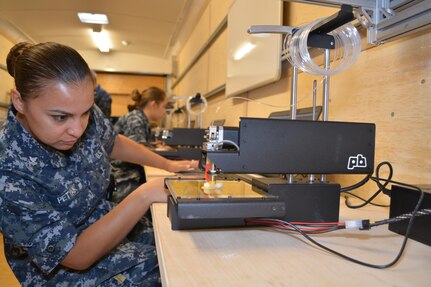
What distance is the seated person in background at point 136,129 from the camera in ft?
7.09

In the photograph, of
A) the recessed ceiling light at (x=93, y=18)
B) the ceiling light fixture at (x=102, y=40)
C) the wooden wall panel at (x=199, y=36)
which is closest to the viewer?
the wooden wall panel at (x=199, y=36)

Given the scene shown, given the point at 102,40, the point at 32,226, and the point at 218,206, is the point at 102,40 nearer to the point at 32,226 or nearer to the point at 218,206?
the point at 32,226

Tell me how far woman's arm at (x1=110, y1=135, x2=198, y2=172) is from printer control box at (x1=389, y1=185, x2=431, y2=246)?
2.80 feet

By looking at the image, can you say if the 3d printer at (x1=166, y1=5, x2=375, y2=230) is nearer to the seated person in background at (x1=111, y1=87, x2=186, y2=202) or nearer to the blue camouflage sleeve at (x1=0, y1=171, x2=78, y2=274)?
the blue camouflage sleeve at (x1=0, y1=171, x2=78, y2=274)

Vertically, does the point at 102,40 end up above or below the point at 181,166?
above

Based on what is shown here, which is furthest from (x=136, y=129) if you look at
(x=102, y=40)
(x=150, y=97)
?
(x=102, y=40)

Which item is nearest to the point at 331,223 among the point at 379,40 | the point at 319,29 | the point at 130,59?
the point at 319,29

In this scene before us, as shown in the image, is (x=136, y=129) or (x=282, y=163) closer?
(x=282, y=163)

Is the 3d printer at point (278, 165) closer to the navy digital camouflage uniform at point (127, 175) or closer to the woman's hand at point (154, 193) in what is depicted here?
the woman's hand at point (154, 193)

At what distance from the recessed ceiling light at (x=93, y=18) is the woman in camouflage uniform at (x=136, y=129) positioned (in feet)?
5.28

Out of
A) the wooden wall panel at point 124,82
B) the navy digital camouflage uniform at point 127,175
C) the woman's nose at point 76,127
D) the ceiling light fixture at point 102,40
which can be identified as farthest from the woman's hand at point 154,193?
the wooden wall panel at point 124,82

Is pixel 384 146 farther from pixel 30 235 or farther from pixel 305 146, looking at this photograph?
pixel 30 235

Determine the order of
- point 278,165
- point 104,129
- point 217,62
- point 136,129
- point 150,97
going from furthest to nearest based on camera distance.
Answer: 1. point 150,97
2. point 217,62
3. point 136,129
4. point 104,129
5. point 278,165

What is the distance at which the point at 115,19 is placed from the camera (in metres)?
4.43
